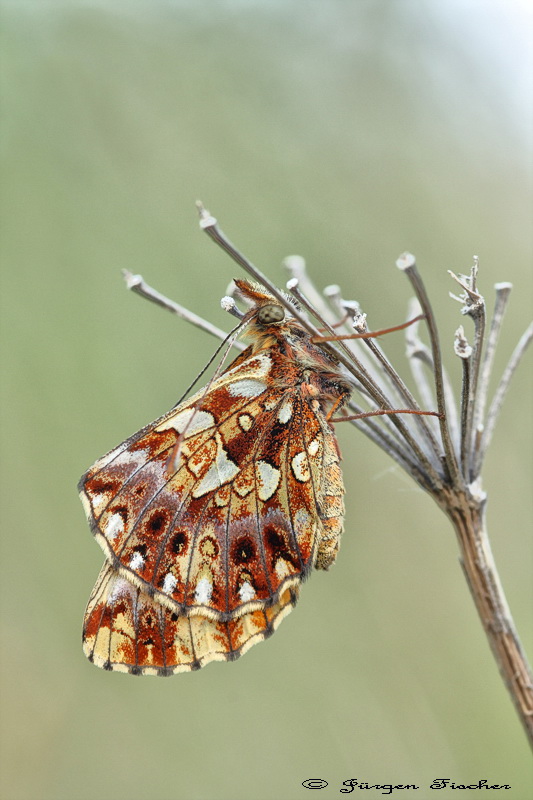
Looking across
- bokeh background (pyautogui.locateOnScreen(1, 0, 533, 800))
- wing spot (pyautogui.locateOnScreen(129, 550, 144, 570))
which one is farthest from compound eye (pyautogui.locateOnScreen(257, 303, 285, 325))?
bokeh background (pyautogui.locateOnScreen(1, 0, 533, 800))

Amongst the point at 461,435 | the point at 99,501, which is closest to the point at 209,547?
the point at 99,501

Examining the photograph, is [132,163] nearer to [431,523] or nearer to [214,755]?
[431,523]

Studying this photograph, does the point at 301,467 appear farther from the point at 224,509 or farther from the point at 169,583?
the point at 169,583

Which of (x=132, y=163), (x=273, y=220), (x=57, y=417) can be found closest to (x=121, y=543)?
(x=57, y=417)

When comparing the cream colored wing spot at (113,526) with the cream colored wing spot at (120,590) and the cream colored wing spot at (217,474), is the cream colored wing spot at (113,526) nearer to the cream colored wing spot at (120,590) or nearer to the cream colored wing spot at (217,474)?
the cream colored wing spot at (120,590)

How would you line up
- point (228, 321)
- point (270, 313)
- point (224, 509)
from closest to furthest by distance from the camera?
point (270, 313) < point (224, 509) < point (228, 321)

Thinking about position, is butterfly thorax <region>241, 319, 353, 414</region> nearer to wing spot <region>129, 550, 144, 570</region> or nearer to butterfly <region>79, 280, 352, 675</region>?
butterfly <region>79, 280, 352, 675</region>
